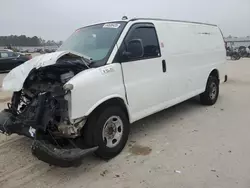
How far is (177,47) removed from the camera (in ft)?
17.4

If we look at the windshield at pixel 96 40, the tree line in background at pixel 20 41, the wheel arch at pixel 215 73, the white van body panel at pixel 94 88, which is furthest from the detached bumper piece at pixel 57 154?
the tree line in background at pixel 20 41

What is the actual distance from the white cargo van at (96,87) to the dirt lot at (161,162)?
0.36 m

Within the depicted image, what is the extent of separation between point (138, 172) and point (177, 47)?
9.34ft

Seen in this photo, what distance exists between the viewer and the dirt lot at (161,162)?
11.0 ft

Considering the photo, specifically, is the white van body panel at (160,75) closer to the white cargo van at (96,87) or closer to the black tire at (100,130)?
the white cargo van at (96,87)

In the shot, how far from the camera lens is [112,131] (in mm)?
3996

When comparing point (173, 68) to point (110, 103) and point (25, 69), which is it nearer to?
point (110, 103)

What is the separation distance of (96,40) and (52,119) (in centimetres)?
170

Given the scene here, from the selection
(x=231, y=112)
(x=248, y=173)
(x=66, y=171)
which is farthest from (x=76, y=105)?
(x=231, y=112)

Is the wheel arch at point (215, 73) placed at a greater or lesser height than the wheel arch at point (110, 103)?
lesser

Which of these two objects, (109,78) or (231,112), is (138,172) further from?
(231,112)

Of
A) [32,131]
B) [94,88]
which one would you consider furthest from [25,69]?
[94,88]

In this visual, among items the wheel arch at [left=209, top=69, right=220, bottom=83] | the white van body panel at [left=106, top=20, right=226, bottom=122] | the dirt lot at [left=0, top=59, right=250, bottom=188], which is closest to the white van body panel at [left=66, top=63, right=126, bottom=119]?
the white van body panel at [left=106, top=20, right=226, bottom=122]

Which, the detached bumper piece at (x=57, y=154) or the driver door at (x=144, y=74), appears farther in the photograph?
the driver door at (x=144, y=74)
